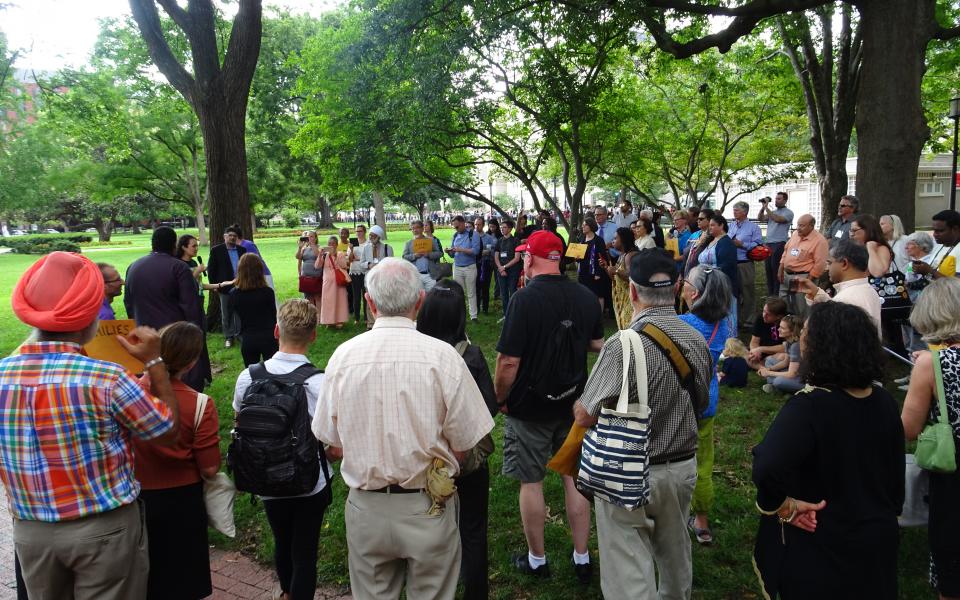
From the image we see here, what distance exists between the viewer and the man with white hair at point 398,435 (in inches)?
93.0

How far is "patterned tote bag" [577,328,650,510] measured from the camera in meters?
2.46

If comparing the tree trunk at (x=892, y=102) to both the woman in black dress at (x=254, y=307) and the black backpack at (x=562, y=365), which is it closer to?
the black backpack at (x=562, y=365)

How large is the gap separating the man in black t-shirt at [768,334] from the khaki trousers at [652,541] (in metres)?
5.08

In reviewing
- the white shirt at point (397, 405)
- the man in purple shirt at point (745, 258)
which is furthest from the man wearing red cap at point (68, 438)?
the man in purple shirt at point (745, 258)

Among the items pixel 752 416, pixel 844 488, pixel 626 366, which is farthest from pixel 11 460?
pixel 752 416

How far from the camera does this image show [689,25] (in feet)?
45.7

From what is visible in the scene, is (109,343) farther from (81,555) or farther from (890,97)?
(890,97)

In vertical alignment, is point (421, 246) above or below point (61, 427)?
above

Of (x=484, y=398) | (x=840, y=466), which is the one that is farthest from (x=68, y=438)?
(x=840, y=466)

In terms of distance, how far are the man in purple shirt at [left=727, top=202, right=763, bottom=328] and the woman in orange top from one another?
29.7 feet

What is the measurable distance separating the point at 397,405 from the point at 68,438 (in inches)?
46.1

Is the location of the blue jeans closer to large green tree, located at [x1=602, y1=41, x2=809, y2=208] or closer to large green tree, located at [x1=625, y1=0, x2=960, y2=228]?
large green tree, located at [x1=625, y1=0, x2=960, y2=228]

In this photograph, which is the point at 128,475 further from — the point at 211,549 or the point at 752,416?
the point at 752,416

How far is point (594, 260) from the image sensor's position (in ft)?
32.8
